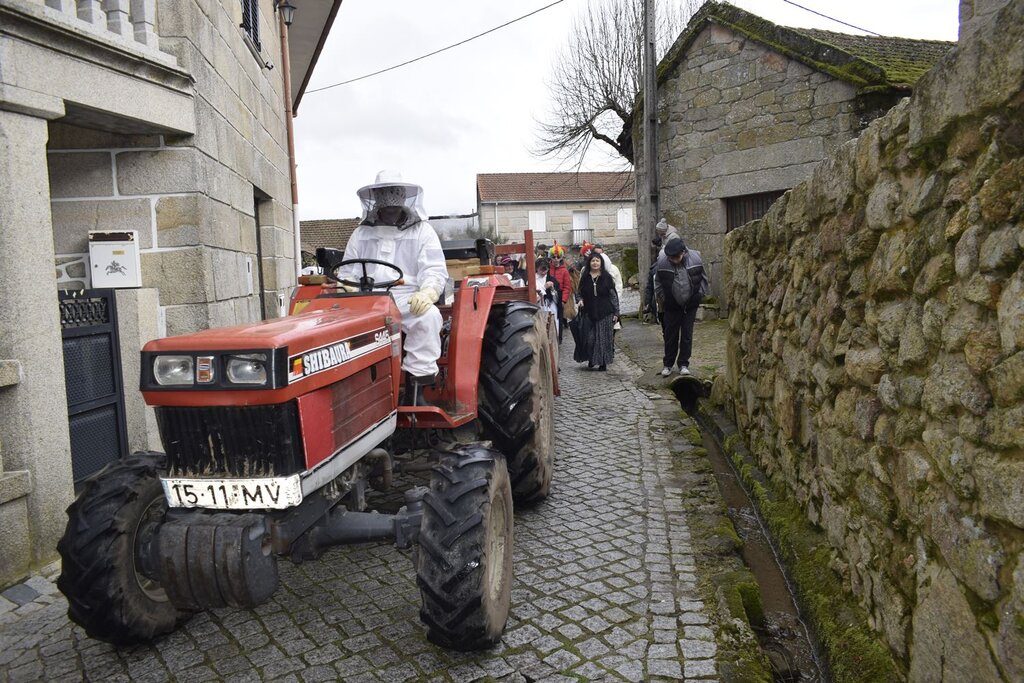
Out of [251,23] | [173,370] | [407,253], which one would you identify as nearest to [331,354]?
[173,370]

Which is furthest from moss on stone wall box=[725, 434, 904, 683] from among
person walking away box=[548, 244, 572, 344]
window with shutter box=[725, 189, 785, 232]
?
window with shutter box=[725, 189, 785, 232]

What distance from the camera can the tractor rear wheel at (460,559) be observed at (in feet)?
8.63

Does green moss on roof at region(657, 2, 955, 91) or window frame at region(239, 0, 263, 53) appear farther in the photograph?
green moss on roof at region(657, 2, 955, 91)

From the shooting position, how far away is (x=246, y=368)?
2.45 meters

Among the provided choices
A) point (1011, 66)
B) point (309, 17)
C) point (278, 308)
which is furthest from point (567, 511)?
point (309, 17)

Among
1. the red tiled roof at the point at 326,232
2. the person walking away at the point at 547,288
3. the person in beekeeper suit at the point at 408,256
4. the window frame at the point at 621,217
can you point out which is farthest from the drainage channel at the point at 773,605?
the window frame at the point at 621,217

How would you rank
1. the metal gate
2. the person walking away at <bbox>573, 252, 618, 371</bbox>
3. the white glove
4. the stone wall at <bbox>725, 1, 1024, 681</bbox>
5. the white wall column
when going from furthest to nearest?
the person walking away at <bbox>573, 252, 618, 371</bbox> → the metal gate → the white wall column → the white glove → the stone wall at <bbox>725, 1, 1024, 681</bbox>

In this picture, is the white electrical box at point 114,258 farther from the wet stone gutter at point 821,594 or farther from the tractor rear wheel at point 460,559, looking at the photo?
the wet stone gutter at point 821,594

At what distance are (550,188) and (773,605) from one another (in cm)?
3766

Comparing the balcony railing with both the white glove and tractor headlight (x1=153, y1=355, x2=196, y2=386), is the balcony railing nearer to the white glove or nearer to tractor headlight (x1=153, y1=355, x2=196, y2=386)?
the white glove

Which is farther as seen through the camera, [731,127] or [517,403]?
[731,127]

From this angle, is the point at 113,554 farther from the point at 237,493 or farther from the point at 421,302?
the point at 421,302

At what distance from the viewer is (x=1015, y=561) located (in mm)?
1762

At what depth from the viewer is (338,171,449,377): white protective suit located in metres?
3.71
